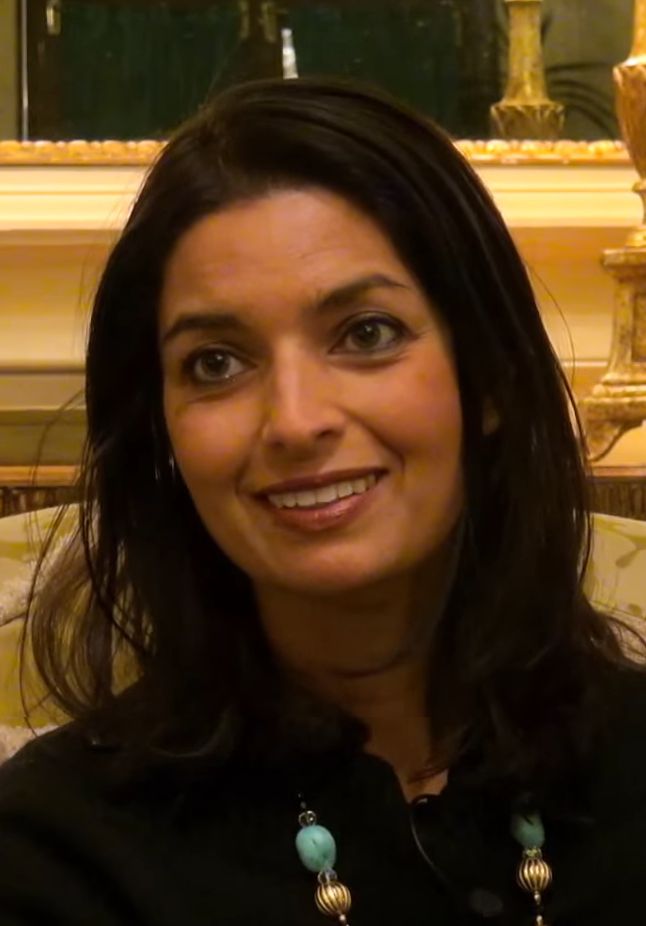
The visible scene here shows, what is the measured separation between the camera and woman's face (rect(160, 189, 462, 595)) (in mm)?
1120

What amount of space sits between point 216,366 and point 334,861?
0.34 m

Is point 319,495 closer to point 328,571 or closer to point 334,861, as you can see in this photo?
point 328,571

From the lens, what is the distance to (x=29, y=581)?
1.59m

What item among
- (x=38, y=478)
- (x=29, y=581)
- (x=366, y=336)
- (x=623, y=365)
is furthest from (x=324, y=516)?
(x=623, y=365)

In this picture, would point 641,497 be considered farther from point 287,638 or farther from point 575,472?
point 287,638

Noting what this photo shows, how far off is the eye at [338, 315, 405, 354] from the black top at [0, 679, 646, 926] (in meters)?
0.29

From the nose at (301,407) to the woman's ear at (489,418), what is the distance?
147 mm

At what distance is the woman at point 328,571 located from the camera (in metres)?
1.14

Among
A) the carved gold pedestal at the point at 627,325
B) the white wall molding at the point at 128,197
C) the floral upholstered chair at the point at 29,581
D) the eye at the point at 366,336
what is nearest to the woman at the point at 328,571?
the eye at the point at 366,336

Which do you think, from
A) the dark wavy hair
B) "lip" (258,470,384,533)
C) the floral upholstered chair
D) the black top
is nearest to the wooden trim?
the floral upholstered chair

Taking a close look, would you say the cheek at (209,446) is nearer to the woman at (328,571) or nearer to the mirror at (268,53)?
the woman at (328,571)

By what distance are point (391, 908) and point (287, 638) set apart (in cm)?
20

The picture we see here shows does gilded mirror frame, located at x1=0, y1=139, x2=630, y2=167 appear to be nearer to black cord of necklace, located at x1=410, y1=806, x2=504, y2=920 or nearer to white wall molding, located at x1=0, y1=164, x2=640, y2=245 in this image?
white wall molding, located at x1=0, y1=164, x2=640, y2=245

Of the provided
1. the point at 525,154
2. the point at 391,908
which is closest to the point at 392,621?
the point at 391,908
